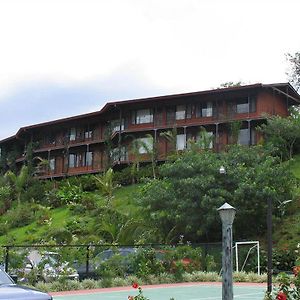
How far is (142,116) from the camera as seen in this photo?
5631 cm

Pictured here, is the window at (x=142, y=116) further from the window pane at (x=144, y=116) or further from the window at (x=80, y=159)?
the window at (x=80, y=159)

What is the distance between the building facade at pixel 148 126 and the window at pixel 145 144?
112 millimetres

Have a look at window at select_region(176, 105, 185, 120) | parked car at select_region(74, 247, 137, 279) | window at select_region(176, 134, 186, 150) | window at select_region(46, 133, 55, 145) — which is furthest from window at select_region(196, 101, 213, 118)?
parked car at select_region(74, 247, 137, 279)

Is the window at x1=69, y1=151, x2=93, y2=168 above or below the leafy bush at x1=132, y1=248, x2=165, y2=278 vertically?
above

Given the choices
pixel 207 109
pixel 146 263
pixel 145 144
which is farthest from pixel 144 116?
pixel 146 263

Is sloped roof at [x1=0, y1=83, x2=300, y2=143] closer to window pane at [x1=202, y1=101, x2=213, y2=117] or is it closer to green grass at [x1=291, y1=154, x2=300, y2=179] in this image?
window pane at [x1=202, y1=101, x2=213, y2=117]

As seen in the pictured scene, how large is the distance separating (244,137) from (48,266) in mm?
30228

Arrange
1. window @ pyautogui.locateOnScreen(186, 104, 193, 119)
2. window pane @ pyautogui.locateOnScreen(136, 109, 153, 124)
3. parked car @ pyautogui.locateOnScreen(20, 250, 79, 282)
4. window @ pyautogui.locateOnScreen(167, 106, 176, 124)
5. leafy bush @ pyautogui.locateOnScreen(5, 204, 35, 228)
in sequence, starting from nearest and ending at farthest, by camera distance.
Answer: parked car @ pyautogui.locateOnScreen(20, 250, 79, 282) → leafy bush @ pyautogui.locateOnScreen(5, 204, 35, 228) → window @ pyautogui.locateOnScreen(186, 104, 193, 119) → window @ pyautogui.locateOnScreen(167, 106, 176, 124) → window pane @ pyautogui.locateOnScreen(136, 109, 153, 124)

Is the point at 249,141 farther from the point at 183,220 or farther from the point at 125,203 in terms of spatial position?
the point at 183,220

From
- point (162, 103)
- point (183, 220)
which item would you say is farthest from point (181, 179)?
point (162, 103)

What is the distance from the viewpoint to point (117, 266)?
2528cm

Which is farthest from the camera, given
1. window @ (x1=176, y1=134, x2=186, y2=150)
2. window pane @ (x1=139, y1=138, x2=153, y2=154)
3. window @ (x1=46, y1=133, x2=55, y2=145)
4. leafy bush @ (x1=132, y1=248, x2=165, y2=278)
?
window @ (x1=46, y1=133, x2=55, y2=145)

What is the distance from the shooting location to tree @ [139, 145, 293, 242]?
3388 cm

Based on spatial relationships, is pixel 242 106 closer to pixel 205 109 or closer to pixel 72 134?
pixel 205 109
